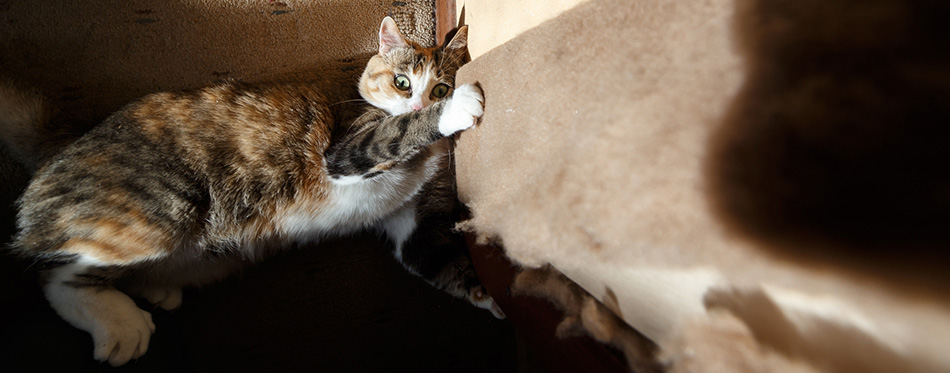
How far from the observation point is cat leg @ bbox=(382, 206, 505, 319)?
1057mm

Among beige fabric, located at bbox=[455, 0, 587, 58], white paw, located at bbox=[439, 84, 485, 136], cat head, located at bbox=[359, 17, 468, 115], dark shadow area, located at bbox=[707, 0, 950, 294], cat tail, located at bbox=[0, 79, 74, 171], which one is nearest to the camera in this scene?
A: dark shadow area, located at bbox=[707, 0, 950, 294]

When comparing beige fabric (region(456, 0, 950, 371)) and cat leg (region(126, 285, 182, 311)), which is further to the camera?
cat leg (region(126, 285, 182, 311))

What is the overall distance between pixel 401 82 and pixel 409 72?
3cm

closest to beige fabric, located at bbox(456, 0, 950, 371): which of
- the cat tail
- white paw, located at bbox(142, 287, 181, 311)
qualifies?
white paw, located at bbox(142, 287, 181, 311)

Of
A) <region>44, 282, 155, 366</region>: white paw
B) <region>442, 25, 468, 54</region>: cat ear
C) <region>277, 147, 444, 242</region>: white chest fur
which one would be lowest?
<region>44, 282, 155, 366</region>: white paw

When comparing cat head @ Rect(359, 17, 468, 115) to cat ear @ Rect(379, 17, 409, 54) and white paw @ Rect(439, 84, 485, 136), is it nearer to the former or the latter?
cat ear @ Rect(379, 17, 409, 54)

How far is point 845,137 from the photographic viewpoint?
234mm

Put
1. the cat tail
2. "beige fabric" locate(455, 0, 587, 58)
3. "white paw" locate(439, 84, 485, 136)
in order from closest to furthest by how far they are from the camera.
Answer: "beige fabric" locate(455, 0, 587, 58) → "white paw" locate(439, 84, 485, 136) → the cat tail

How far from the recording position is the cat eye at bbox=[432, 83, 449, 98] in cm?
102

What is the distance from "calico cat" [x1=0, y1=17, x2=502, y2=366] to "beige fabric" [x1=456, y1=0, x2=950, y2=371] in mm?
274

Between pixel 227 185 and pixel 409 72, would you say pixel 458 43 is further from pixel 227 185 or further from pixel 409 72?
pixel 227 185

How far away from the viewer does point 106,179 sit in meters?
0.79

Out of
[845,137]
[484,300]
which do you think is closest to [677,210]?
[845,137]

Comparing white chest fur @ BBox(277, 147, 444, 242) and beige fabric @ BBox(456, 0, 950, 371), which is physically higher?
beige fabric @ BBox(456, 0, 950, 371)
